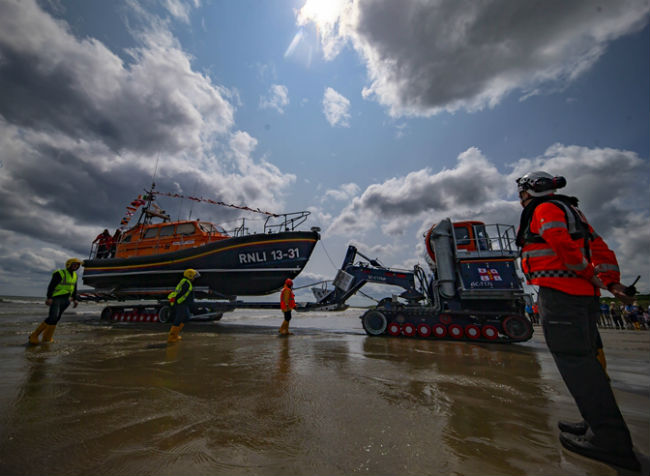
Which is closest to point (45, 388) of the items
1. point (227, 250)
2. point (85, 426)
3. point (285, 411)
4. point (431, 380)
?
point (85, 426)

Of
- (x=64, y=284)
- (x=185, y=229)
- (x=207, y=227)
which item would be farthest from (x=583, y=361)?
(x=185, y=229)

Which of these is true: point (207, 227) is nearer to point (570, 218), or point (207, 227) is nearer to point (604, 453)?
point (570, 218)

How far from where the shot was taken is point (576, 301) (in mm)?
1721

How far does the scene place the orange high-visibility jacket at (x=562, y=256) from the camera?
1.67 metres

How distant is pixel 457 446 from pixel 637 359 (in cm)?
612

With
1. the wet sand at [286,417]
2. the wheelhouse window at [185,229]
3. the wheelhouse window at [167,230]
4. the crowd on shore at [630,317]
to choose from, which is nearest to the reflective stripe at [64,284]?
the wet sand at [286,417]

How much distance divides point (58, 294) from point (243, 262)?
4698 millimetres

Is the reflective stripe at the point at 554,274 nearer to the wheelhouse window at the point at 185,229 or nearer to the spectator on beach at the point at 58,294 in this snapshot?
the spectator on beach at the point at 58,294

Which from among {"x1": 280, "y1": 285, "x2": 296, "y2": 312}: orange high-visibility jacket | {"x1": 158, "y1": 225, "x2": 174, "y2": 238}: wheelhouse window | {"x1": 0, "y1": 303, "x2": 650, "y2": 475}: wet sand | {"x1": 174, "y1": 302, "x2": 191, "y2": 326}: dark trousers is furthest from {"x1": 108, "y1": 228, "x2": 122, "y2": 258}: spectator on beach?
{"x1": 0, "y1": 303, "x2": 650, "y2": 475}: wet sand

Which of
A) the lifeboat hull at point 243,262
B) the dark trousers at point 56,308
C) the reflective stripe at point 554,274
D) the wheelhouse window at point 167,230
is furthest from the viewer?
the wheelhouse window at point 167,230

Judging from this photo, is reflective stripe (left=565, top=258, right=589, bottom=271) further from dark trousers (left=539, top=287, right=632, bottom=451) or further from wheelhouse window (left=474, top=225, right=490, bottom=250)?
wheelhouse window (left=474, top=225, right=490, bottom=250)

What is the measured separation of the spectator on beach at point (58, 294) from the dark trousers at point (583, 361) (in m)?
7.24

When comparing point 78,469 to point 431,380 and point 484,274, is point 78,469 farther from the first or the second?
point 484,274

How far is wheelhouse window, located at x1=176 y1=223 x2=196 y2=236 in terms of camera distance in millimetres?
10578
